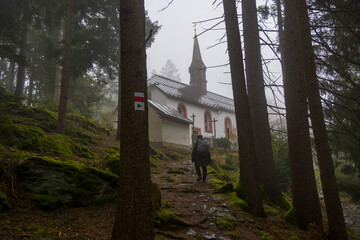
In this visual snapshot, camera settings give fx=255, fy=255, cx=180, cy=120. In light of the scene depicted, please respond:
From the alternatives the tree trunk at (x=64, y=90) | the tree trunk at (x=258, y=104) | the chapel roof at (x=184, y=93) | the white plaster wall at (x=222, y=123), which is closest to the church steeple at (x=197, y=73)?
the chapel roof at (x=184, y=93)

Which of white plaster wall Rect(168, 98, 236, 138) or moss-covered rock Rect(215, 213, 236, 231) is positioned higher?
white plaster wall Rect(168, 98, 236, 138)

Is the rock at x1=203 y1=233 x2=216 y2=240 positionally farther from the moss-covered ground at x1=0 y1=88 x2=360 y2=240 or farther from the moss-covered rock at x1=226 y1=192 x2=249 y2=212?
the moss-covered rock at x1=226 y1=192 x2=249 y2=212

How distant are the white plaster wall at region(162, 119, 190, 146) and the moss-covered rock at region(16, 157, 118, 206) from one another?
14387 mm

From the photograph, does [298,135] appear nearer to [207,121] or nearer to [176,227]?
[176,227]

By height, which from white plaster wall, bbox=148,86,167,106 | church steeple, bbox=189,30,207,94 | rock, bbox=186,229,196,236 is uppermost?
church steeple, bbox=189,30,207,94

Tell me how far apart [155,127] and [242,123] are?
14279mm

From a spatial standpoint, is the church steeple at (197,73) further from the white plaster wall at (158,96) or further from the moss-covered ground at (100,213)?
the moss-covered ground at (100,213)

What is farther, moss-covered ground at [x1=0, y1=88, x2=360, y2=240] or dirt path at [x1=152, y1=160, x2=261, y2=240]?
dirt path at [x1=152, y1=160, x2=261, y2=240]

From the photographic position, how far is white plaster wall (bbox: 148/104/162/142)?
20.0 meters

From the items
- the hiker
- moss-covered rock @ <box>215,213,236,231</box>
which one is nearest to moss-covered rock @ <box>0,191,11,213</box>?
moss-covered rock @ <box>215,213,236,231</box>

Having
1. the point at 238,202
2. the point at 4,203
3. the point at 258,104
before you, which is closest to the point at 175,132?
the point at 258,104

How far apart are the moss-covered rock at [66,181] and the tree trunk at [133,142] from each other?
1927 mm

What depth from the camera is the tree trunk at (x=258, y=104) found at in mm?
7613

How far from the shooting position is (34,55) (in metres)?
22.6
